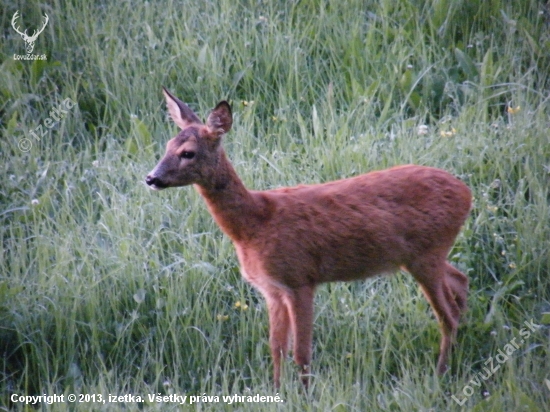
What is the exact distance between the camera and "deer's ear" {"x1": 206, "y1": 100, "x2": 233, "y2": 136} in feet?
17.7

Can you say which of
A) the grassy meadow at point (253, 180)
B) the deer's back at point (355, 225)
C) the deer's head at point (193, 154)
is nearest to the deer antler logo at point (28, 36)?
the grassy meadow at point (253, 180)

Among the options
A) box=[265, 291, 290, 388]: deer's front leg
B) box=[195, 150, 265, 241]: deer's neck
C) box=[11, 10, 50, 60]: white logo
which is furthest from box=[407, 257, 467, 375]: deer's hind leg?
box=[11, 10, 50, 60]: white logo

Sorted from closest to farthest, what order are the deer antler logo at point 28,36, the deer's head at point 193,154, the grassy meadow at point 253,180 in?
the deer's head at point 193,154
the grassy meadow at point 253,180
the deer antler logo at point 28,36

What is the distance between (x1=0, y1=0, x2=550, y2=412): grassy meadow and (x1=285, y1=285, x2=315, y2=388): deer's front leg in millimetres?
125

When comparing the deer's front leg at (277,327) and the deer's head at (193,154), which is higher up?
the deer's head at (193,154)

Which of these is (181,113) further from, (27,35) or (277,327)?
(27,35)

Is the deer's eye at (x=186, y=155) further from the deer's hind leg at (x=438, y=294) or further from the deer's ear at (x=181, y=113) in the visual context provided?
the deer's hind leg at (x=438, y=294)

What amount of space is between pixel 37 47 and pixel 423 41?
12.3 ft

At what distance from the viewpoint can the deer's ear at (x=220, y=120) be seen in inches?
212

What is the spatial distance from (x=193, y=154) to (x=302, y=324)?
4.13ft

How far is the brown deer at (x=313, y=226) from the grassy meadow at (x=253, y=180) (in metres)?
0.31

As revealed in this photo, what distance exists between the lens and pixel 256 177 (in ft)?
23.1

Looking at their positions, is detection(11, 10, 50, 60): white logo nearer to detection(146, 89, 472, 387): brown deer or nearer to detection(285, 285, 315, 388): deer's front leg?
detection(146, 89, 472, 387): brown deer

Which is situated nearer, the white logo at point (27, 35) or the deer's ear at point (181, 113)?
the deer's ear at point (181, 113)
